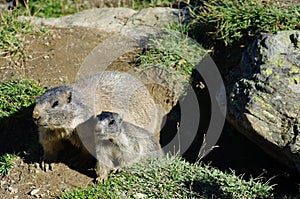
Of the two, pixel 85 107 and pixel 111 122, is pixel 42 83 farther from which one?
pixel 111 122

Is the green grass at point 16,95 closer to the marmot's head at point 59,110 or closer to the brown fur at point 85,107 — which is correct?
the brown fur at point 85,107

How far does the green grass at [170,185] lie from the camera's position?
586 centimetres

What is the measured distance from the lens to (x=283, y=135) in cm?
615

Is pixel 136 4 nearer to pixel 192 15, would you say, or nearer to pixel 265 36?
pixel 192 15

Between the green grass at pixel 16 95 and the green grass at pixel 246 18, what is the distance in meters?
2.66

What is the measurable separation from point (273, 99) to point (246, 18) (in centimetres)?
164

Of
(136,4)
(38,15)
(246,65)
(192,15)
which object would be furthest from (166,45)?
(38,15)

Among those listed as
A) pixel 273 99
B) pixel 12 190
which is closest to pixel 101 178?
pixel 12 190

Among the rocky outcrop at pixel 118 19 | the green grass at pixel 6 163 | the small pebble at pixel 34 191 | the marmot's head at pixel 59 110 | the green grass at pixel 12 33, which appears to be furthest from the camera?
the rocky outcrop at pixel 118 19

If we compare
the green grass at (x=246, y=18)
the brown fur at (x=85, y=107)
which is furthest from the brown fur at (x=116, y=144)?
the green grass at (x=246, y=18)

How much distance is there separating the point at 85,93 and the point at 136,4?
3724 mm

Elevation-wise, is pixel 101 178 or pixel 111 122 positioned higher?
pixel 111 122

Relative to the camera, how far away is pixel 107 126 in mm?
5641

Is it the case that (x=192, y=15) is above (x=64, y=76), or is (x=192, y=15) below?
above
